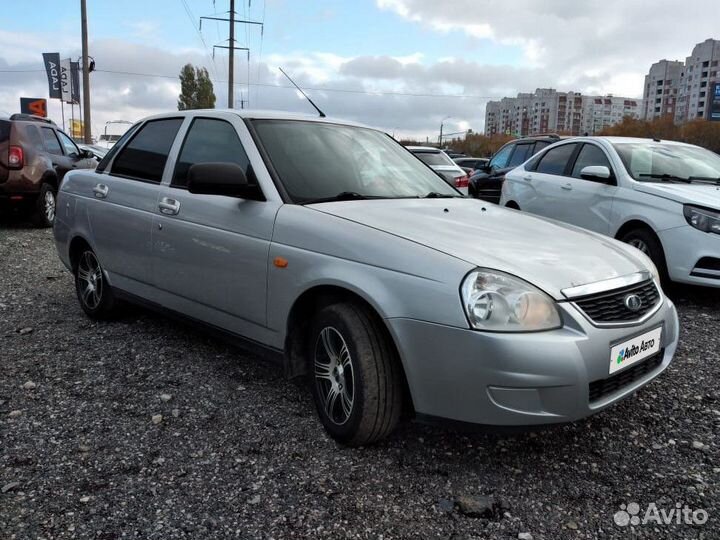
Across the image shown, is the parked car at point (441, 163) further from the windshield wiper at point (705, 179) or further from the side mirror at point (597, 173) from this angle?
the windshield wiper at point (705, 179)

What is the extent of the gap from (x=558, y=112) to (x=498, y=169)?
106 metres

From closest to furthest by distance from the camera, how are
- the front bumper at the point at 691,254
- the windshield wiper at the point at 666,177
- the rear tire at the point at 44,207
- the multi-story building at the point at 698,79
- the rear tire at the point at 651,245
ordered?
the front bumper at the point at 691,254, the rear tire at the point at 651,245, the windshield wiper at the point at 666,177, the rear tire at the point at 44,207, the multi-story building at the point at 698,79

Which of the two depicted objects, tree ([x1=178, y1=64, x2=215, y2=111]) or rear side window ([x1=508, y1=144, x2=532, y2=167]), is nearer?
rear side window ([x1=508, y1=144, x2=532, y2=167])

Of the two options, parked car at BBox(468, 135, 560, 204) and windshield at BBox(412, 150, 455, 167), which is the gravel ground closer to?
parked car at BBox(468, 135, 560, 204)

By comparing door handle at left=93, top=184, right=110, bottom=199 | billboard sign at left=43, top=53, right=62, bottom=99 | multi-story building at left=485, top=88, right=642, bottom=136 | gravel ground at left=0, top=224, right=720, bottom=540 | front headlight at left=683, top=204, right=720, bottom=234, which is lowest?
gravel ground at left=0, top=224, right=720, bottom=540

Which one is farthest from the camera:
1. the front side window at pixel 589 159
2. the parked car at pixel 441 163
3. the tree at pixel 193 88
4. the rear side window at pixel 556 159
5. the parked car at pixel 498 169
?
the tree at pixel 193 88

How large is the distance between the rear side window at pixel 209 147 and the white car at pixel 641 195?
12.8ft

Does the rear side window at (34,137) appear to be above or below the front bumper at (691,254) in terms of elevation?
above

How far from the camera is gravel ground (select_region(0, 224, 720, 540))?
2.23m

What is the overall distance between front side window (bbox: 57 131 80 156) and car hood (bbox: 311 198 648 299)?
9146mm

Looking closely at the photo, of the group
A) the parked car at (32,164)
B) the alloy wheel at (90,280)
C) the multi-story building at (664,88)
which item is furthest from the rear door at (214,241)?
the multi-story building at (664,88)

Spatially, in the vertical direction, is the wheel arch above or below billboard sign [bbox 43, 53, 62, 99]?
below

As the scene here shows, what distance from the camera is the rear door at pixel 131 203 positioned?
393cm

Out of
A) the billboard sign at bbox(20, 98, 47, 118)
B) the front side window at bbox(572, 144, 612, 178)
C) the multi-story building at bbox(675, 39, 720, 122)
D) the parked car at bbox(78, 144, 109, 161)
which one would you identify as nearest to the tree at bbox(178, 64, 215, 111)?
the billboard sign at bbox(20, 98, 47, 118)
